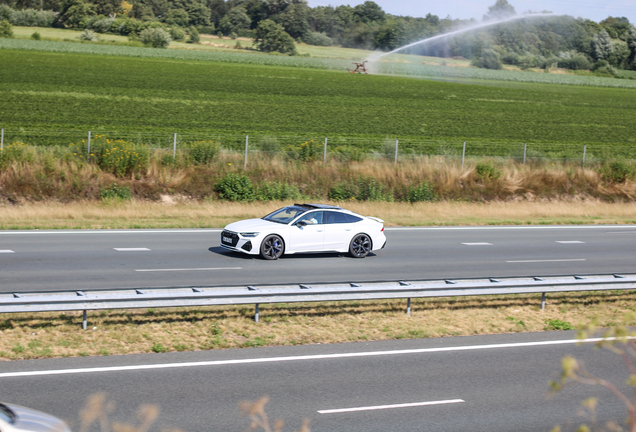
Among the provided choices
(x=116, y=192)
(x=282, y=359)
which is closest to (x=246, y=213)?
(x=116, y=192)

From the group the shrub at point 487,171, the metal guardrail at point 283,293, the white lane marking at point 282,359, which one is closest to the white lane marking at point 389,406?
the white lane marking at point 282,359

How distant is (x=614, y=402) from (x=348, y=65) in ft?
313

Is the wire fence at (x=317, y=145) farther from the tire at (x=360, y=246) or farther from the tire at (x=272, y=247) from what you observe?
the tire at (x=272, y=247)

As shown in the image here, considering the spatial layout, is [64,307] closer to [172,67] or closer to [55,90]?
[55,90]

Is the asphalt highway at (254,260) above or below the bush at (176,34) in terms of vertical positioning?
below

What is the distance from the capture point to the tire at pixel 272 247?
1686 centimetres

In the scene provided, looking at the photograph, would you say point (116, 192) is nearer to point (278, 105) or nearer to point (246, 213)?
point (246, 213)

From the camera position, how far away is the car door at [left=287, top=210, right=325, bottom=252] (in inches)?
677

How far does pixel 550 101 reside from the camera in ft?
241

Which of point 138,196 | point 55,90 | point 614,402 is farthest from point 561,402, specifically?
point 55,90

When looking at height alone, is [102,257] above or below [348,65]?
below

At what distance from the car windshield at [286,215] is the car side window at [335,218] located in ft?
2.02

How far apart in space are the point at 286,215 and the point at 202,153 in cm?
1072

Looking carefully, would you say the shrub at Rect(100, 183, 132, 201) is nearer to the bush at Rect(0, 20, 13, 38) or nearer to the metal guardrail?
the metal guardrail
